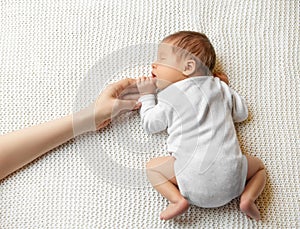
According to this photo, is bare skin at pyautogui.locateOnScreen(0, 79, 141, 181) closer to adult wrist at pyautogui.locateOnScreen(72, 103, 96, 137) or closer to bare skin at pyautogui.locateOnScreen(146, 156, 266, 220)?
adult wrist at pyautogui.locateOnScreen(72, 103, 96, 137)

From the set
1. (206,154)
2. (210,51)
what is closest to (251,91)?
(210,51)

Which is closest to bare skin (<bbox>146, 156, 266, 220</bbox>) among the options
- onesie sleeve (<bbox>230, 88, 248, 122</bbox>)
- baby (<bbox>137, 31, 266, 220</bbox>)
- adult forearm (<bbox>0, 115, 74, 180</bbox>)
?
baby (<bbox>137, 31, 266, 220</bbox>)

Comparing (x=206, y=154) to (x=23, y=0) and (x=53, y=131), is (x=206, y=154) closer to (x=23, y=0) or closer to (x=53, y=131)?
(x=53, y=131)

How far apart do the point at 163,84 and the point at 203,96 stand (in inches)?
4.5

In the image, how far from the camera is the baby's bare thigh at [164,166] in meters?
0.92

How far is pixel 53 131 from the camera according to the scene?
0.97 metres

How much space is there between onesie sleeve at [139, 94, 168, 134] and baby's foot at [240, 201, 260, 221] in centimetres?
25

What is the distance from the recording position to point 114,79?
1.07 metres

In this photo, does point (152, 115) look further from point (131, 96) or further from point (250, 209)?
point (250, 209)

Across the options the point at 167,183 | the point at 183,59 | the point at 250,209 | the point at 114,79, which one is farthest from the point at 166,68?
the point at 250,209

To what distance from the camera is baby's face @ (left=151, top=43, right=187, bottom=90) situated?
99 centimetres

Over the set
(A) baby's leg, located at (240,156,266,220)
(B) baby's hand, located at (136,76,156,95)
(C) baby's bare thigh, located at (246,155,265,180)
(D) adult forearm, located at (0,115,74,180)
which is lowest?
(A) baby's leg, located at (240,156,266,220)

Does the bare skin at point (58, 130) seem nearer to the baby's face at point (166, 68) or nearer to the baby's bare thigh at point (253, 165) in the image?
the baby's face at point (166, 68)

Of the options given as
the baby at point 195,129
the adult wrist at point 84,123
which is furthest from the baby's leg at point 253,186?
the adult wrist at point 84,123
